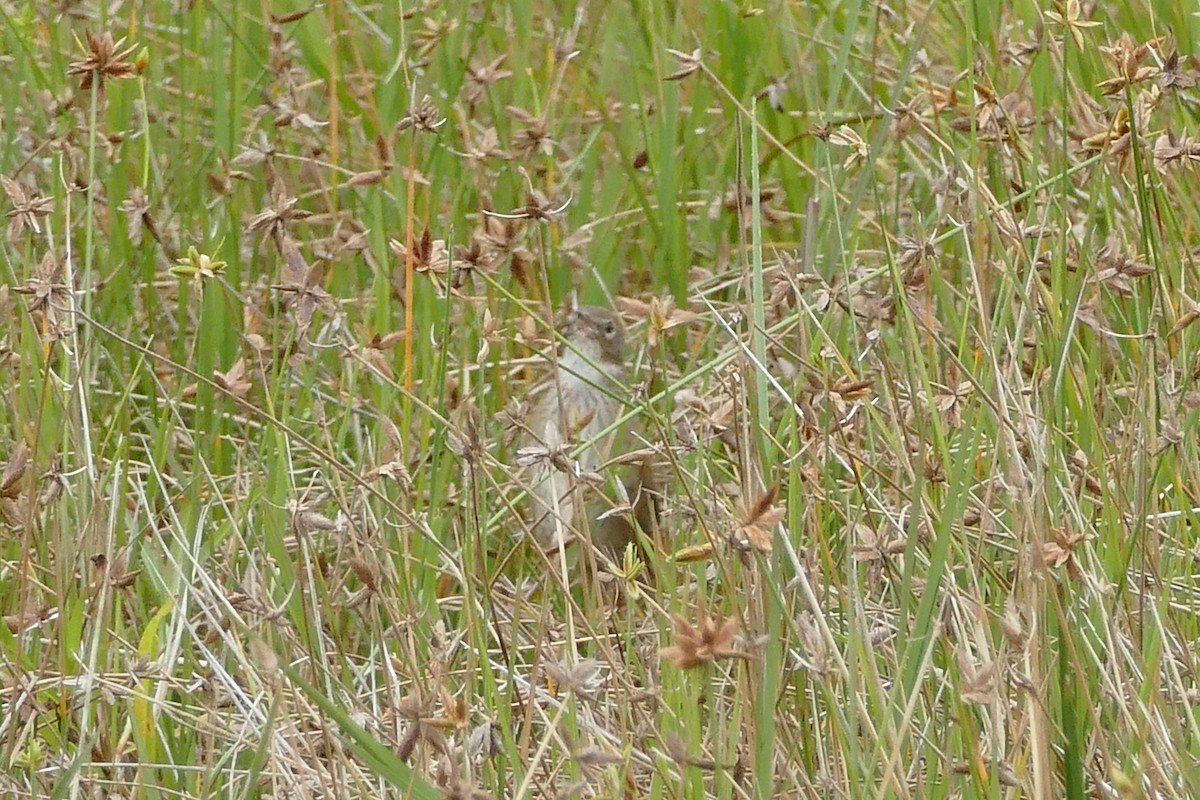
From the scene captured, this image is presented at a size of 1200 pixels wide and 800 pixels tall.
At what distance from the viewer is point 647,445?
106 inches

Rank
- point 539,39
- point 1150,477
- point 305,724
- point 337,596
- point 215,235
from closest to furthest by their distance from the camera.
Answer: point 305,724 → point 1150,477 → point 337,596 → point 215,235 → point 539,39

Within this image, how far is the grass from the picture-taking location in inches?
81.7

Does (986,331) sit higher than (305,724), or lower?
higher

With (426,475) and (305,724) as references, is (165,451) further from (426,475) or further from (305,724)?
(305,724)

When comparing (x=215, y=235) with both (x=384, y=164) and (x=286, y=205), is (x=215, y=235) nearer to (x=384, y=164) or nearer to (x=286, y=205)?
(x=384, y=164)

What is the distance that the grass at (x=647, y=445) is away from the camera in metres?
2.07

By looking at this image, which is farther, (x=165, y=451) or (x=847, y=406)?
(x=165, y=451)

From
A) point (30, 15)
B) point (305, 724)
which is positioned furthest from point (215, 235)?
point (305, 724)

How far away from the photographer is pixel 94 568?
268 cm

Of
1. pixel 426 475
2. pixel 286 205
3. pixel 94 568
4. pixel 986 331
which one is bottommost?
pixel 426 475

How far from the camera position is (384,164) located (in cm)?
303

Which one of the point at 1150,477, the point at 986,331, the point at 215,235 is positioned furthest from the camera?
the point at 215,235

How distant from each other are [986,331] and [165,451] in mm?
1528

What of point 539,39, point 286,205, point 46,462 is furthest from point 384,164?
point 539,39
